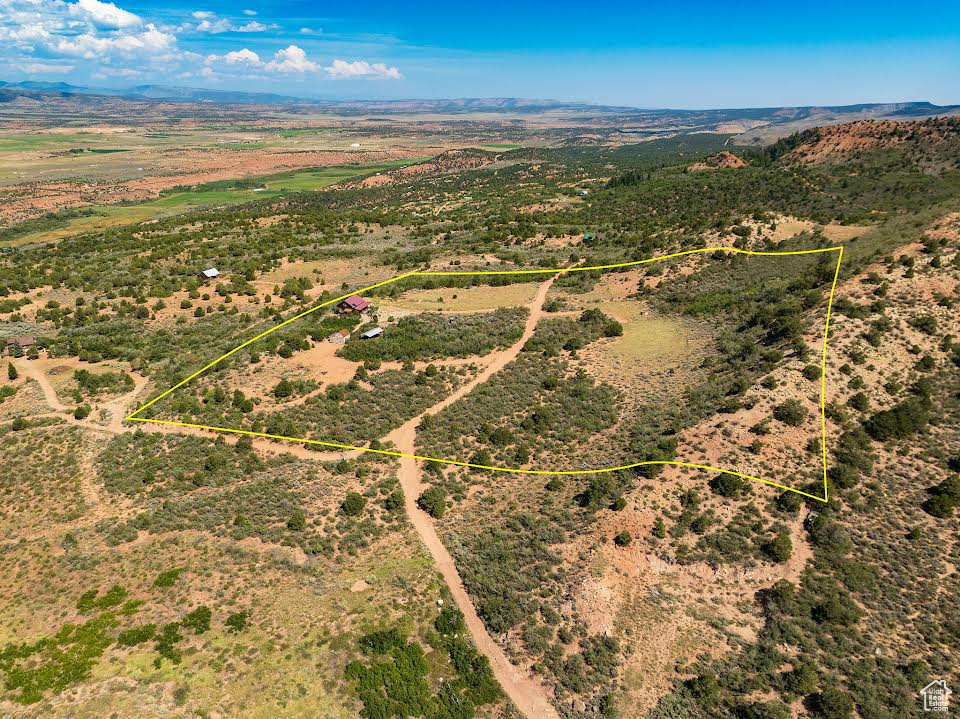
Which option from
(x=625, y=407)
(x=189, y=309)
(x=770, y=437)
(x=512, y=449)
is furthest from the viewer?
(x=189, y=309)

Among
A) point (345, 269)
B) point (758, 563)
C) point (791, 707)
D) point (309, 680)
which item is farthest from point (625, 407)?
point (345, 269)

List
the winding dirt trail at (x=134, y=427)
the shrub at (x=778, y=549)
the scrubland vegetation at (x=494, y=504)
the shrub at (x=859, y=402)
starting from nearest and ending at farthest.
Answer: the scrubland vegetation at (x=494, y=504)
the shrub at (x=778, y=549)
the shrub at (x=859, y=402)
the winding dirt trail at (x=134, y=427)

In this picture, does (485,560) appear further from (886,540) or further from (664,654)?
(886,540)

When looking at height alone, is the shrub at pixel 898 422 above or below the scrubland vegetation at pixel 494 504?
above

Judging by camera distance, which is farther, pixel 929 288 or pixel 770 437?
pixel 929 288

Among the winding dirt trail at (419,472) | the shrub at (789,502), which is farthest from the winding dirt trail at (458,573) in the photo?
the shrub at (789,502)

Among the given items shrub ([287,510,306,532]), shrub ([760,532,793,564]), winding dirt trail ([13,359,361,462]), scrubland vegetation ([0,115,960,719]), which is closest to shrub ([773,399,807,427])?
scrubland vegetation ([0,115,960,719])

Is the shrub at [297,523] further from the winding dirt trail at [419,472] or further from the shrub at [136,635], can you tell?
the shrub at [136,635]

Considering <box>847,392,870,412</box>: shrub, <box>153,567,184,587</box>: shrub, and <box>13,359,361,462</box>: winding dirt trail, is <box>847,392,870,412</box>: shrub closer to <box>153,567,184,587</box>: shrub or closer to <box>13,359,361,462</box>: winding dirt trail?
<box>13,359,361,462</box>: winding dirt trail
